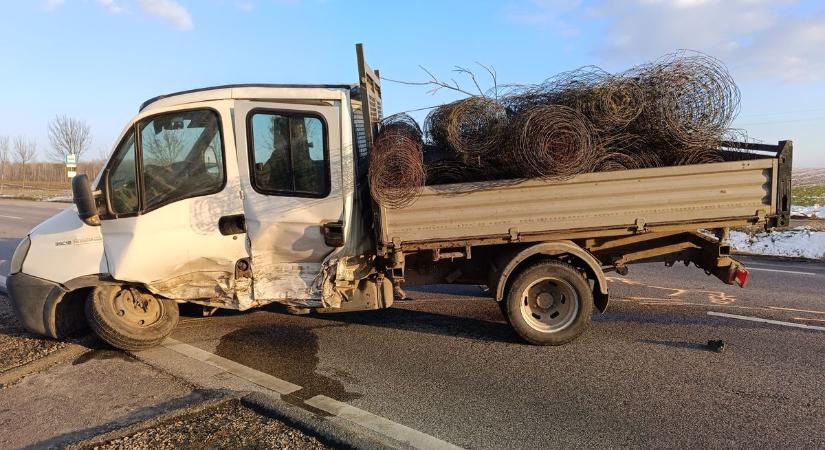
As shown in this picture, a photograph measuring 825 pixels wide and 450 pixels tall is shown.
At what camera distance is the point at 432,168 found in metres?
5.09

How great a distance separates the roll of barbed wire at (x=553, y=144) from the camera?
184 inches

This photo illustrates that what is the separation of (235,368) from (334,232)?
1512mm

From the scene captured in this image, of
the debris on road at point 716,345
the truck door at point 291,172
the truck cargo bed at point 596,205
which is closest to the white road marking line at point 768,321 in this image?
the debris on road at point 716,345

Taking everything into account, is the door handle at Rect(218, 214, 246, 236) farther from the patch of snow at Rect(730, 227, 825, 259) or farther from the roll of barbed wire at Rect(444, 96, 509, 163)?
the patch of snow at Rect(730, 227, 825, 259)

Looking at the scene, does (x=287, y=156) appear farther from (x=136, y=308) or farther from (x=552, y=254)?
(x=552, y=254)

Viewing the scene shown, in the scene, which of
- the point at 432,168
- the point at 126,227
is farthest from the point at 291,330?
the point at 432,168

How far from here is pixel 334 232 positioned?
5035 millimetres

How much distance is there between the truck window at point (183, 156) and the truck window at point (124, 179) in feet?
0.36

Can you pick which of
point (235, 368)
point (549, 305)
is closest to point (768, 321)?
point (549, 305)

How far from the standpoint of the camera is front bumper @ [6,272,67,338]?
5.07 m

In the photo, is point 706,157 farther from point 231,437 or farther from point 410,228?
point 231,437

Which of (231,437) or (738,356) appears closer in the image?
(231,437)

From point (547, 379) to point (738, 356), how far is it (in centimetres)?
188

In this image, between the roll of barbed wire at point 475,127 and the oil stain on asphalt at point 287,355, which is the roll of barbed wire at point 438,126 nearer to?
the roll of barbed wire at point 475,127
